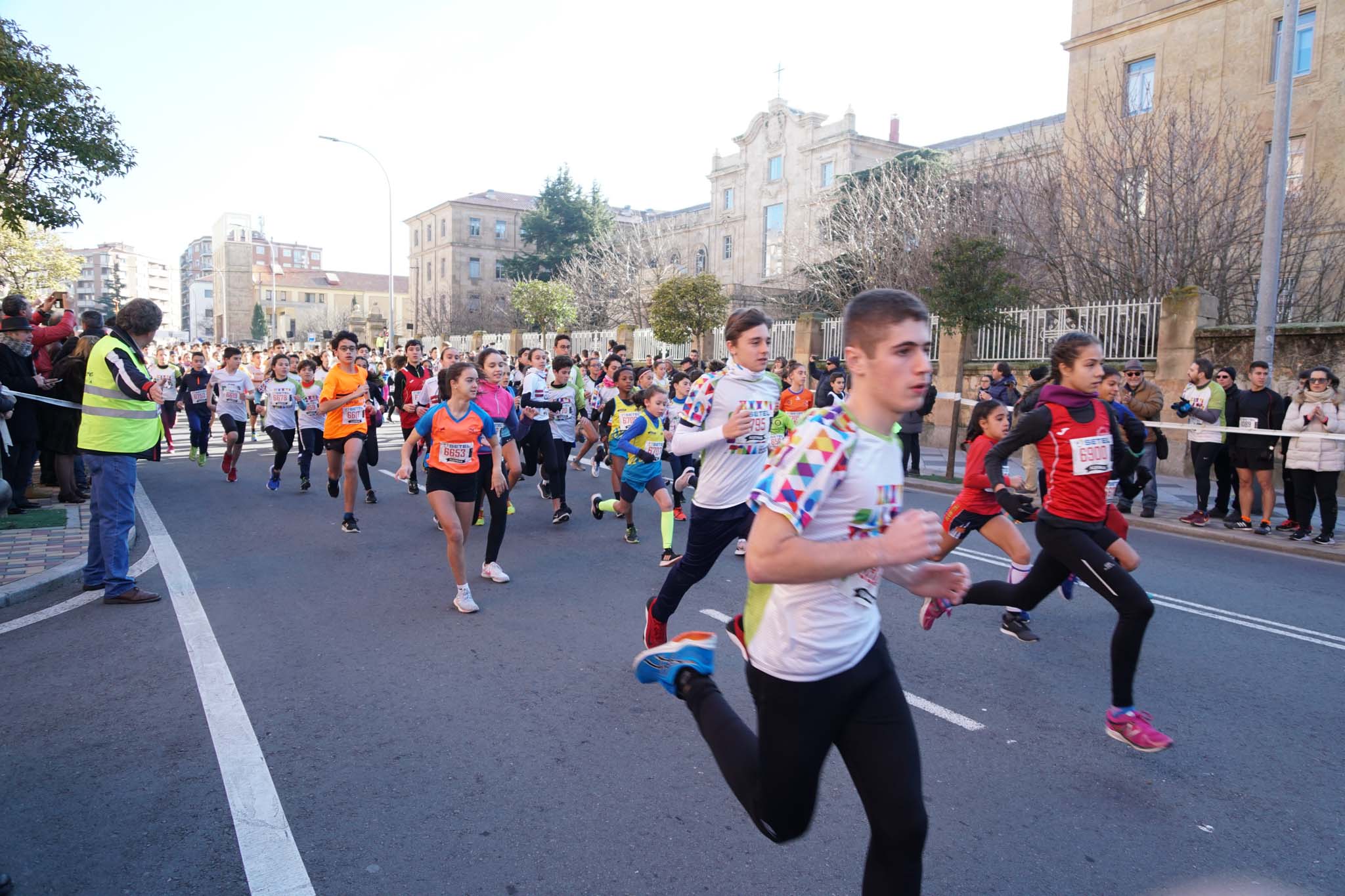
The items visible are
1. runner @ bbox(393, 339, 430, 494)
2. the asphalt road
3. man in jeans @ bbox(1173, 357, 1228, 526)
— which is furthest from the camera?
runner @ bbox(393, 339, 430, 494)

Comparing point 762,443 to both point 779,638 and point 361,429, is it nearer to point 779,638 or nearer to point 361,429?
point 779,638

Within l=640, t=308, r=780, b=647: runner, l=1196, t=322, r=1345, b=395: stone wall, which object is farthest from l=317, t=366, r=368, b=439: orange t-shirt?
l=1196, t=322, r=1345, b=395: stone wall

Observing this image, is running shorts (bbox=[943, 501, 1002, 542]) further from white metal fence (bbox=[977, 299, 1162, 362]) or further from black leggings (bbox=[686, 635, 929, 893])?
white metal fence (bbox=[977, 299, 1162, 362])

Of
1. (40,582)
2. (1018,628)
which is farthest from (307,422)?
(1018,628)

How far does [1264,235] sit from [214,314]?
131m

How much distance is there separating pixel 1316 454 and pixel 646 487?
7352 mm

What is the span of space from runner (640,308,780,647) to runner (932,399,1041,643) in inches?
61.2

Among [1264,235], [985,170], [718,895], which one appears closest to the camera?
[718,895]

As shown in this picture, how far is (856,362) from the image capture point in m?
2.38

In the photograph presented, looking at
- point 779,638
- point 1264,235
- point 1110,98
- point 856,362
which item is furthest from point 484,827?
point 1110,98

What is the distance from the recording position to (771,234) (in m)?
52.6

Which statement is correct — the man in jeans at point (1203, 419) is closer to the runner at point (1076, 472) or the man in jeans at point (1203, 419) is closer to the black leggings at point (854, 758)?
the runner at point (1076, 472)

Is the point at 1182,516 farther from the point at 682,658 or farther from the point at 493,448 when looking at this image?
the point at 682,658

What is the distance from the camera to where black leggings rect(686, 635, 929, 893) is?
87.6 inches
